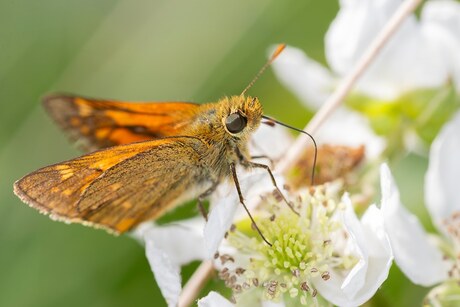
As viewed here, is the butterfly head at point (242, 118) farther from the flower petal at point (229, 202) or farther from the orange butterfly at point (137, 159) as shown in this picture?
the flower petal at point (229, 202)

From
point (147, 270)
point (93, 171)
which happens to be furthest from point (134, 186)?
point (147, 270)

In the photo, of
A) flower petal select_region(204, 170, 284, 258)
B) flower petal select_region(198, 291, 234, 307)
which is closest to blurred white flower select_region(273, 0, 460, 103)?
flower petal select_region(204, 170, 284, 258)

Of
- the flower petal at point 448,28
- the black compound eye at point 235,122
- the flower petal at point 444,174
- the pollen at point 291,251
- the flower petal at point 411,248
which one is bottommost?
the pollen at point 291,251

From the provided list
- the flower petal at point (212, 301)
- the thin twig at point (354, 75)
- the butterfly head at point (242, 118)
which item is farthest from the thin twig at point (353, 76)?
the flower petal at point (212, 301)

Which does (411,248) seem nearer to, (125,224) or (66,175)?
(125,224)

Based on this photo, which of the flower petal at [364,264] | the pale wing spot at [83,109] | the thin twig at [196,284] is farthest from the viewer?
the pale wing spot at [83,109]

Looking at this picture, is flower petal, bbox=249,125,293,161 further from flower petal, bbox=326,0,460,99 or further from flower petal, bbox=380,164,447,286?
flower petal, bbox=380,164,447,286

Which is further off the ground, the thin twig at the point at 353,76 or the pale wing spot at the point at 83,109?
the thin twig at the point at 353,76

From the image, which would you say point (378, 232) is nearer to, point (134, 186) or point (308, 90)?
point (134, 186)
